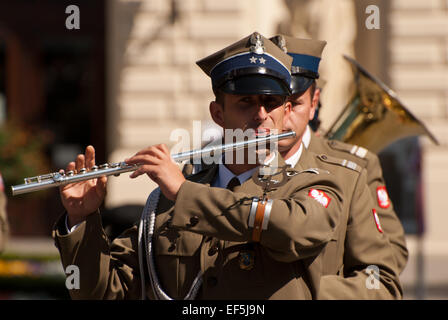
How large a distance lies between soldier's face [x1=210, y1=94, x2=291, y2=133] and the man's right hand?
46cm

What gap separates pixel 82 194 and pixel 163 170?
34cm

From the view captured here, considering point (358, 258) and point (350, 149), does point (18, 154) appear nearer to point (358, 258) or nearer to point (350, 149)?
point (350, 149)

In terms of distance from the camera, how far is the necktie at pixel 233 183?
276 centimetres

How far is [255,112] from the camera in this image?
2615mm

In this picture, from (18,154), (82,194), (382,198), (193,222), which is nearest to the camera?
(193,222)

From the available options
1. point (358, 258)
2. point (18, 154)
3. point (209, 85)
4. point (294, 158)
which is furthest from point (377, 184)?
point (18, 154)

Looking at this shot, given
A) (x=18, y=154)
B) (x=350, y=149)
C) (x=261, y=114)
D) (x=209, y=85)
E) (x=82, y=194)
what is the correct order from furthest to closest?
(x=18, y=154)
(x=209, y=85)
(x=350, y=149)
(x=82, y=194)
(x=261, y=114)

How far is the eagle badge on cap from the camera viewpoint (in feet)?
8.89

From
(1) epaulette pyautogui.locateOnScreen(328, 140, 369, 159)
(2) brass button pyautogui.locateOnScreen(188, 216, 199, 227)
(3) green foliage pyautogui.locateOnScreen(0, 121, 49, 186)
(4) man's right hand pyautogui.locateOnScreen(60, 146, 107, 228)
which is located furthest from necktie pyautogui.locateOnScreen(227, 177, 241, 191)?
(3) green foliage pyautogui.locateOnScreen(0, 121, 49, 186)

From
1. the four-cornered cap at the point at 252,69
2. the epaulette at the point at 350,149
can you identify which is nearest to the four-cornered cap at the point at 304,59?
the epaulette at the point at 350,149

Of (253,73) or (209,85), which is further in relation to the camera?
(209,85)

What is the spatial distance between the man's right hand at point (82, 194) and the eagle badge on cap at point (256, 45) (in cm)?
62

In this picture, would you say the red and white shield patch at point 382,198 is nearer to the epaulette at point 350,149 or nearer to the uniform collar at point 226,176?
the epaulette at point 350,149
